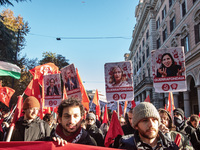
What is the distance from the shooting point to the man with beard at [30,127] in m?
2.81

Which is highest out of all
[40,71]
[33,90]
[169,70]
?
[40,71]

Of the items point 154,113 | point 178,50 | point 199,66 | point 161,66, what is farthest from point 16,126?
point 199,66

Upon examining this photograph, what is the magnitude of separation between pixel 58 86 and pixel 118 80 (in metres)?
2.54

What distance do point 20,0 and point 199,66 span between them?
13.9 meters

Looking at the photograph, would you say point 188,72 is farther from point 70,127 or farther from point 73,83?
point 70,127

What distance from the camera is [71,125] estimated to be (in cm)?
222

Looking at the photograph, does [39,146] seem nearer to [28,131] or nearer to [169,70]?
[28,131]

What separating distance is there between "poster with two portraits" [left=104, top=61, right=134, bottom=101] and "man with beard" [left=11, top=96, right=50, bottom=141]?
2.34m

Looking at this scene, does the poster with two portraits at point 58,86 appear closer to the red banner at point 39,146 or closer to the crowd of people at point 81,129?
the crowd of people at point 81,129

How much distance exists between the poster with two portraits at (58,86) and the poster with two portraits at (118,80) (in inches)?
51.5

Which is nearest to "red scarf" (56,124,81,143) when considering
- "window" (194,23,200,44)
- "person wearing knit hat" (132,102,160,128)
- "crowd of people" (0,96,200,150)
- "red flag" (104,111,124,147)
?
"crowd of people" (0,96,200,150)

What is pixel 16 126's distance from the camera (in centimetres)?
288

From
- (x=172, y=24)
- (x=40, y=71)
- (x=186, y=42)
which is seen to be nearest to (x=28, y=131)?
(x=40, y=71)

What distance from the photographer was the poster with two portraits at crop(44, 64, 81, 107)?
6.17 metres
